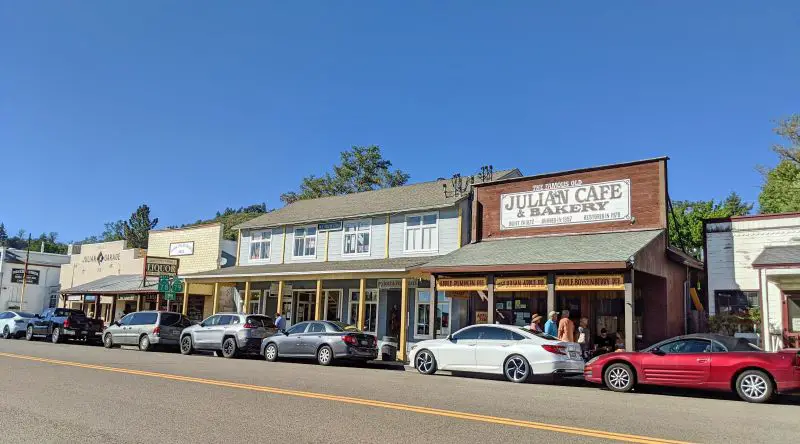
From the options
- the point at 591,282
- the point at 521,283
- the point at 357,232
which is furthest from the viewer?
the point at 357,232

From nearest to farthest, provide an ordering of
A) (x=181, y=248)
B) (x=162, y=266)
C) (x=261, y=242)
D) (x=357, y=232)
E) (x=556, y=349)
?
1. (x=556, y=349)
2. (x=357, y=232)
3. (x=261, y=242)
4. (x=162, y=266)
5. (x=181, y=248)

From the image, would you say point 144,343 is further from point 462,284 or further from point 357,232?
point 462,284

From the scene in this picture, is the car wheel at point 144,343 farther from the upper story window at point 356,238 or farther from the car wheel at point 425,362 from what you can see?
the car wheel at point 425,362

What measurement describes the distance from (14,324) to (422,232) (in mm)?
20991

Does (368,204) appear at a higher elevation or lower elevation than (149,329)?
higher

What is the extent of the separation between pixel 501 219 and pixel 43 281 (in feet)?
155

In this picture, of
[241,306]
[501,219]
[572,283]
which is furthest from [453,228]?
[241,306]

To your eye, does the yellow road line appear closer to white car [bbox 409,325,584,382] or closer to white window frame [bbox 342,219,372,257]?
white car [bbox 409,325,584,382]

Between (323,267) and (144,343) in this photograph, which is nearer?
(144,343)

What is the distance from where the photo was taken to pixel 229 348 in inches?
816

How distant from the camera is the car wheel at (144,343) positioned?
2347cm

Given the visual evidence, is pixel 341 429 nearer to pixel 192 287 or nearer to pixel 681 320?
pixel 681 320

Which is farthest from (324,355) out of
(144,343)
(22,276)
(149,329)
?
(22,276)

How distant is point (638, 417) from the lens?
853 centimetres
